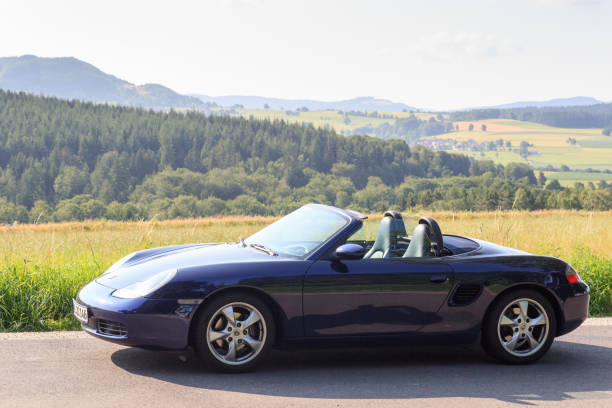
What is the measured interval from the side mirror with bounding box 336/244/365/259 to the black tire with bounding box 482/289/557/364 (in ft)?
4.09

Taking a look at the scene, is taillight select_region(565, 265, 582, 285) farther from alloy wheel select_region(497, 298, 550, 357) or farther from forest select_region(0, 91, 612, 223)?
forest select_region(0, 91, 612, 223)

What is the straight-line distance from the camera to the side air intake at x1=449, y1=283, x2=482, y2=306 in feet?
18.5

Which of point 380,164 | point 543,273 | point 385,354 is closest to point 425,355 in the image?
point 385,354

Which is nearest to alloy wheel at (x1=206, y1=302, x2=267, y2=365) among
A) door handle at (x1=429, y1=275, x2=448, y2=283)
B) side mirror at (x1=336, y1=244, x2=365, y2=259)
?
side mirror at (x1=336, y1=244, x2=365, y2=259)

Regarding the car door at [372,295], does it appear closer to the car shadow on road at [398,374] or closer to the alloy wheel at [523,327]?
the car shadow on road at [398,374]

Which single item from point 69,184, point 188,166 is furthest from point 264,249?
point 188,166

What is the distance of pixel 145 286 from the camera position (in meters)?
5.23

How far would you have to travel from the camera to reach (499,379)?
5270 mm

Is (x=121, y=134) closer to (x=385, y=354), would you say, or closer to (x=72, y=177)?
(x=72, y=177)

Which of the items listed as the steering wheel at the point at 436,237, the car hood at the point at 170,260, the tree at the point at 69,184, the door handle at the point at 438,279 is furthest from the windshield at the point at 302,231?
the tree at the point at 69,184

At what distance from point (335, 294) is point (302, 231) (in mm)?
806

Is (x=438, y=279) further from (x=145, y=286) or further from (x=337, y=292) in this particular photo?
(x=145, y=286)

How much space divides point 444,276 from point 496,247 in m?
0.89

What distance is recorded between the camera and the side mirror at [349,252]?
17.4 feet
